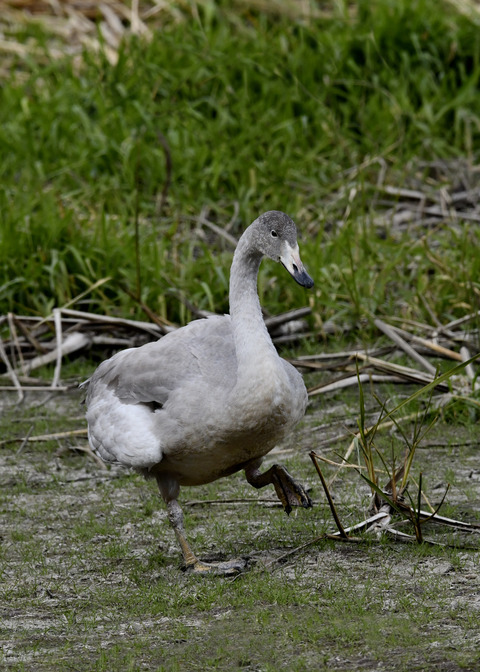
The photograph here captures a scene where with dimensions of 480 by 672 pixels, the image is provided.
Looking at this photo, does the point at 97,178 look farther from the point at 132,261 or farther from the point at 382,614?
the point at 382,614

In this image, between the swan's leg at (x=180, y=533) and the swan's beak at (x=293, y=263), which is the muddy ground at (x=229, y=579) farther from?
the swan's beak at (x=293, y=263)

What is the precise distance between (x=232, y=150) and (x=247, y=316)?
445 cm

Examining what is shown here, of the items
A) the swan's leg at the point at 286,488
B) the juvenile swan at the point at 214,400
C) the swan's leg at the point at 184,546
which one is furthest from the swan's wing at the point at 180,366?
the swan's leg at the point at 286,488

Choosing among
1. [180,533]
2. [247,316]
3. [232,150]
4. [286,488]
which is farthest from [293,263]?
[232,150]

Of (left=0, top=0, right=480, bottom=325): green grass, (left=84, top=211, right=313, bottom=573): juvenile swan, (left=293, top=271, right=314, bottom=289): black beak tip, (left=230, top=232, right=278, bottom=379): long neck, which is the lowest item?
(left=0, top=0, right=480, bottom=325): green grass

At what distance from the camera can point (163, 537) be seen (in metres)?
4.74

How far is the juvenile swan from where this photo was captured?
411cm

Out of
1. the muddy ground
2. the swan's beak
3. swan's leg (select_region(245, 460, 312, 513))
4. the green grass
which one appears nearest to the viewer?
the muddy ground

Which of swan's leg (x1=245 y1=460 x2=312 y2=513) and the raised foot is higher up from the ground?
swan's leg (x1=245 y1=460 x2=312 y2=513)

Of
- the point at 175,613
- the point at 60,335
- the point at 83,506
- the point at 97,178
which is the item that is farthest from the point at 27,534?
the point at 97,178

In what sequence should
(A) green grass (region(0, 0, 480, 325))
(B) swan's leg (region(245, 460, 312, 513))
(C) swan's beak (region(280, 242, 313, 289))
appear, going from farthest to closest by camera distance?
(A) green grass (region(0, 0, 480, 325)) → (B) swan's leg (region(245, 460, 312, 513)) → (C) swan's beak (region(280, 242, 313, 289))

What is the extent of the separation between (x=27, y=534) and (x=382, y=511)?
1.51 m

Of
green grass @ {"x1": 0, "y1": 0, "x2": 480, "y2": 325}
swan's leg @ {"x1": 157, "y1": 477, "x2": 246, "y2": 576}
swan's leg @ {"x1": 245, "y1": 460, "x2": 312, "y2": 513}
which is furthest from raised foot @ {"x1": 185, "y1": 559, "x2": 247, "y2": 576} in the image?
green grass @ {"x1": 0, "y1": 0, "x2": 480, "y2": 325}

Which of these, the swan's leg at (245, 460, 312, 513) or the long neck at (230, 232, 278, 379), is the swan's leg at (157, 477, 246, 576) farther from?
the long neck at (230, 232, 278, 379)
